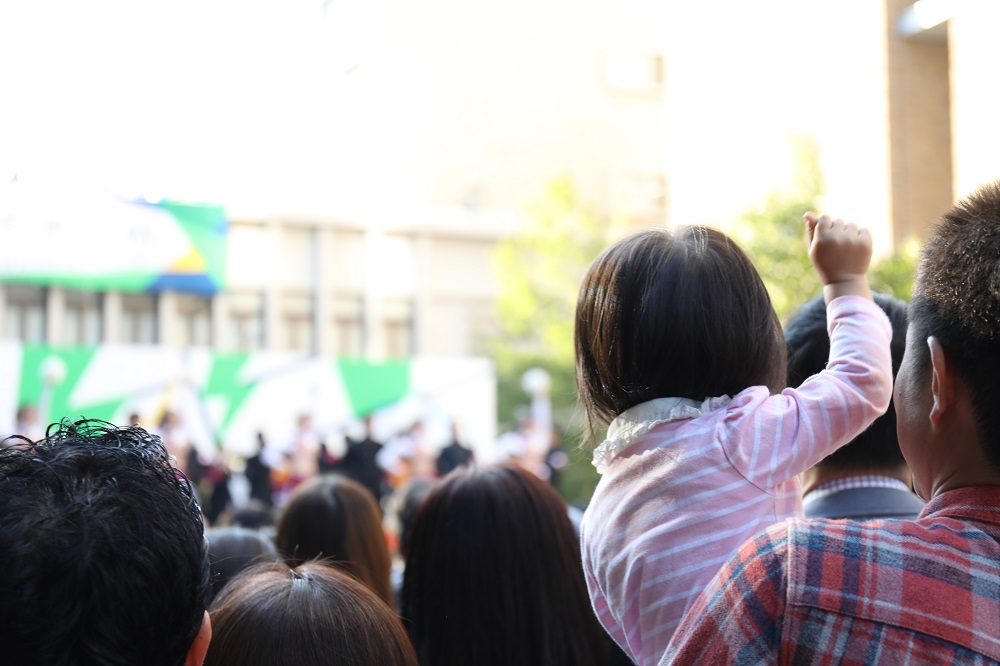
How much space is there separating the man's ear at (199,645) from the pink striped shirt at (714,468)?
666mm

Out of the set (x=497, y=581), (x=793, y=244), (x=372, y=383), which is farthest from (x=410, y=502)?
(x=372, y=383)

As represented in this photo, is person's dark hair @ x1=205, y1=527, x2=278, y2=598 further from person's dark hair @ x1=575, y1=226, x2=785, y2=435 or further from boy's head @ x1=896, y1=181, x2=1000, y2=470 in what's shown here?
boy's head @ x1=896, y1=181, x2=1000, y2=470

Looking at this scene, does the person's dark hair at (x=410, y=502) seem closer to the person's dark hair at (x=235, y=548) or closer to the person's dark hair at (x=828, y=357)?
the person's dark hair at (x=235, y=548)

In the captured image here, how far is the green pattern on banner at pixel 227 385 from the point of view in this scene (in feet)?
56.9

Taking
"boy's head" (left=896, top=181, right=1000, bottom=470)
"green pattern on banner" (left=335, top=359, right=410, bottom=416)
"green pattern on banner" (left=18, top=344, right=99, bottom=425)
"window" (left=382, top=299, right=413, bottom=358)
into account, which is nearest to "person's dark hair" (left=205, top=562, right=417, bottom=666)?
"boy's head" (left=896, top=181, right=1000, bottom=470)

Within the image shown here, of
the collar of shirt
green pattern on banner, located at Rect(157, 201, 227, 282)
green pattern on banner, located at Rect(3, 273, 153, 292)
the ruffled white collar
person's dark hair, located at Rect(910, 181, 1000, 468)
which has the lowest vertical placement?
the collar of shirt

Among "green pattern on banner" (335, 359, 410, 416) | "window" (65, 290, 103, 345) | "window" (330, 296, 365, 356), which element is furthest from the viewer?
"window" (330, 296, 365, 356)

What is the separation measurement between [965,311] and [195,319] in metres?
28.5

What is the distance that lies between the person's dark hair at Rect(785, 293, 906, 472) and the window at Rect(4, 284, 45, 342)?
85.9 feet

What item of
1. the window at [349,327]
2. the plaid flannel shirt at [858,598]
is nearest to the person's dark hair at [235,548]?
the plaid flannel shirt at [858,598]

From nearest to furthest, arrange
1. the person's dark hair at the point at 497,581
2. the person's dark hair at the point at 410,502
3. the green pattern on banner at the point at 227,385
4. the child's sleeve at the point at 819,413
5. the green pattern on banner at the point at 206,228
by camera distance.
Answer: the child's sleeve at the point at 819,413, the person's dark hair at the point at 497,581, the person's dark hair at the point at 410,502, the green pattern on banner at the point at 227,385, the green pattern on banner at the point at 206,228

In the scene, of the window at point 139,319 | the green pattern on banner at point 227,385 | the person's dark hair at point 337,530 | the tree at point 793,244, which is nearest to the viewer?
the person's dark hair at point 337,530

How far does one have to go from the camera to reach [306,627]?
1687 mm

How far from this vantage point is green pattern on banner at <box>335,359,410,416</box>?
734 inches
